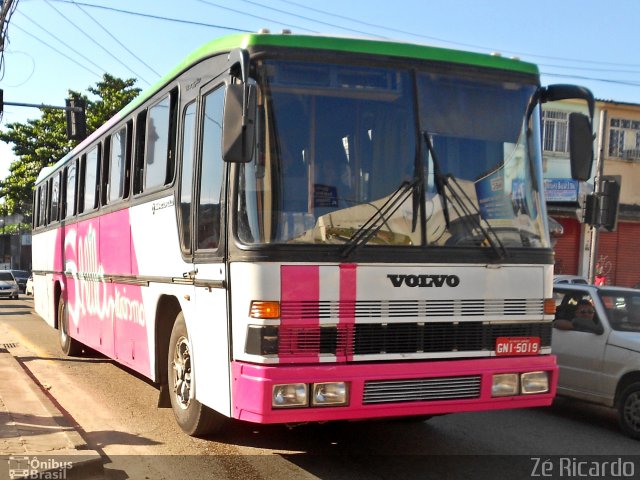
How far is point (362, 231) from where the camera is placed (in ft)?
17.0

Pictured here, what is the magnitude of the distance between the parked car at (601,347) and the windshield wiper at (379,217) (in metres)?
3.83

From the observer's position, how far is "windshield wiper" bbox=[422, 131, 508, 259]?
5402mm

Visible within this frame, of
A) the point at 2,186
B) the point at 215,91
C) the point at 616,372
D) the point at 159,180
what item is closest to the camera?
the point at 215,91

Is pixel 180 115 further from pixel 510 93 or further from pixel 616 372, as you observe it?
pixel 616 372

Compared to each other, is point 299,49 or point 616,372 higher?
point 299,49

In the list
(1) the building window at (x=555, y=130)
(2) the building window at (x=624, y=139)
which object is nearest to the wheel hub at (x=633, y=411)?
(1) the building window at (x=555, y=130)

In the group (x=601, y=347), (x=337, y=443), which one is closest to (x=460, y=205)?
(x=337, y=443)

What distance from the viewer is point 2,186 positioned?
40.2 m

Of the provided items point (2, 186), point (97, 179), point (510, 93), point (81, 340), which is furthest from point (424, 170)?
point (2, 186)

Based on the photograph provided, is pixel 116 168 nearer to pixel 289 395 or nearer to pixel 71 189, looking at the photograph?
pixel 71 189

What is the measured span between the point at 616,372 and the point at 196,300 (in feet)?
15.2

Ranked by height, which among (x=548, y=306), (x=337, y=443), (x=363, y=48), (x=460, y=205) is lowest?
(x=337, y=443)

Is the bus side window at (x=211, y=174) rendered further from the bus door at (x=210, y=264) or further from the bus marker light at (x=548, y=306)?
the bus marker light at (x=548, y=306)

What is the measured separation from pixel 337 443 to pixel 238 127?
3.17 metres
